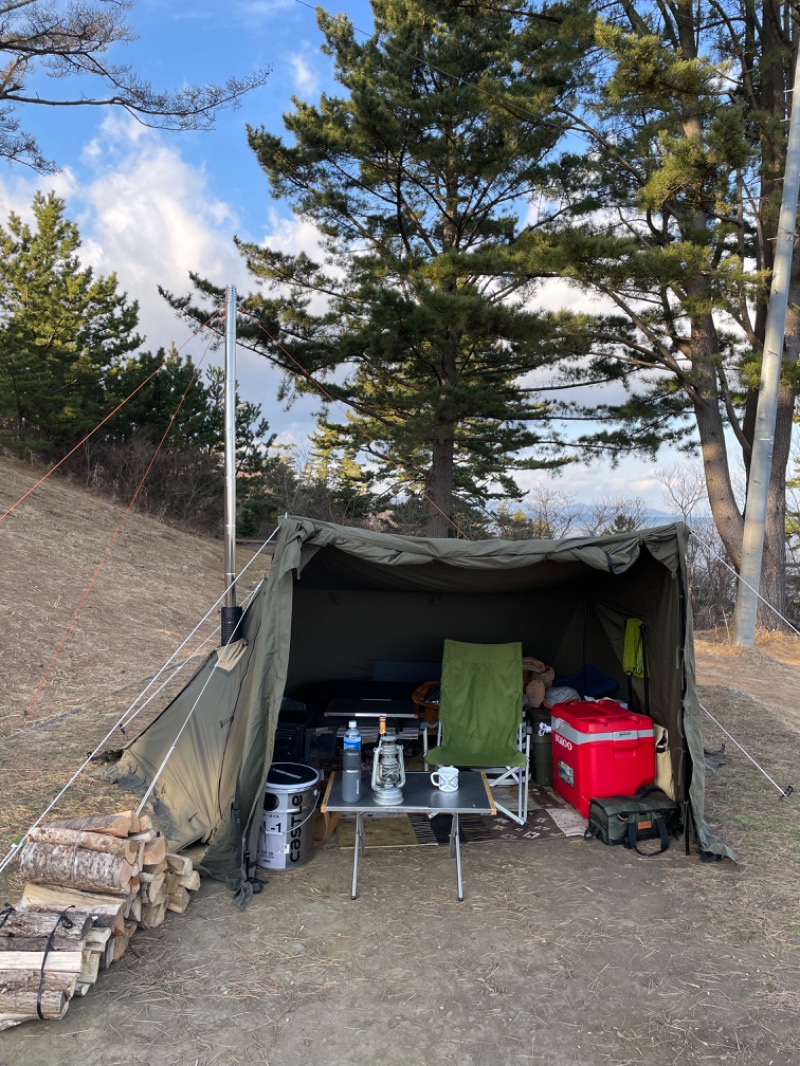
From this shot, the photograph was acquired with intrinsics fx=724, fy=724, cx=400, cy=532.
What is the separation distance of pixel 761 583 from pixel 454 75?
25.9 ft

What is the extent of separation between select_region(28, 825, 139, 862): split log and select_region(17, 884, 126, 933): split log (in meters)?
0.15

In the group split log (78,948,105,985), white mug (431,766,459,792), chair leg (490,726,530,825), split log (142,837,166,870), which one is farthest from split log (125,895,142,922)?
chair leg (490,726,530,825)

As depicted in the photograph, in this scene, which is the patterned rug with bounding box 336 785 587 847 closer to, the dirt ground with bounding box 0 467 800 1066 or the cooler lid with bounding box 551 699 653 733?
the dirt ground with bounding box 0 467 800 1066

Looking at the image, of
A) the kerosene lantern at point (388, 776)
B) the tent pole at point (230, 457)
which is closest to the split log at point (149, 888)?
the kerosene lantern at point (388, 776)

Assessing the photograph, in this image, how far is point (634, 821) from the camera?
362 cm

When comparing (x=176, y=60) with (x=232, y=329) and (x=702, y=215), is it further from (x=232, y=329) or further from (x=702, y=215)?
(x=702, y=215)

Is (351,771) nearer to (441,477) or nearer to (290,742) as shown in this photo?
(290,742)

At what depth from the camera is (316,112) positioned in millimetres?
10289

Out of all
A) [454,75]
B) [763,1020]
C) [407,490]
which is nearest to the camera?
[763,1020]

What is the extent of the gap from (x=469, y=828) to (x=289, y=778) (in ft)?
3.55

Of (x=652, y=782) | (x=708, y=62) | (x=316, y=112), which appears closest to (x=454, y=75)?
(x=316, y=112)

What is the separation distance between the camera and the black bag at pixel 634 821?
3.60 meters

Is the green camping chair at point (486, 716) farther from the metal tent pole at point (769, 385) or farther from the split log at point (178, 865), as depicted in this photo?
the metal tent pole at point (769, 385)

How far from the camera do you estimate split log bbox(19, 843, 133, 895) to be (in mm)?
2611
